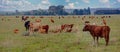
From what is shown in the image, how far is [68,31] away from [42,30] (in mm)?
456

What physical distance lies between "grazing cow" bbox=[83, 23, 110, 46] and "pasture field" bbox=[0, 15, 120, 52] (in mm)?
62

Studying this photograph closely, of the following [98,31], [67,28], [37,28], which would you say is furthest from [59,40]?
[98,31]

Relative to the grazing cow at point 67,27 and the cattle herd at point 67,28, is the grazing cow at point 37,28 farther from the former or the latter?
the grazing cow at point 67,27

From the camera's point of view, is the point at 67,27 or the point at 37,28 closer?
the point at 67,27

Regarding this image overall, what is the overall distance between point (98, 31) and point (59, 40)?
2.19 ft

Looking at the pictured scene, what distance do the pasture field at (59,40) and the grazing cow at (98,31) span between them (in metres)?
0.06

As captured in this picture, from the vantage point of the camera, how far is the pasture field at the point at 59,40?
18.7ft

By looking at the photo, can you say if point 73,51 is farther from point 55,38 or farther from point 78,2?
point 78,2

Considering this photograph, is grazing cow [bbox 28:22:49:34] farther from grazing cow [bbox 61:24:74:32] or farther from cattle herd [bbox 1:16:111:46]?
grazing cow [bbox 61:24:74:32]

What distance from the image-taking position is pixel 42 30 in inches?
239

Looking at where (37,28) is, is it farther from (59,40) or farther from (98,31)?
(98,31)

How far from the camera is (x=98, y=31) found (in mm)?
5887

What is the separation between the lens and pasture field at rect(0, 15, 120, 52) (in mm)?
5711

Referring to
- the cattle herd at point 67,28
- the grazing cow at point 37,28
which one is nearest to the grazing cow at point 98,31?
the cattle herd at point 67,28
